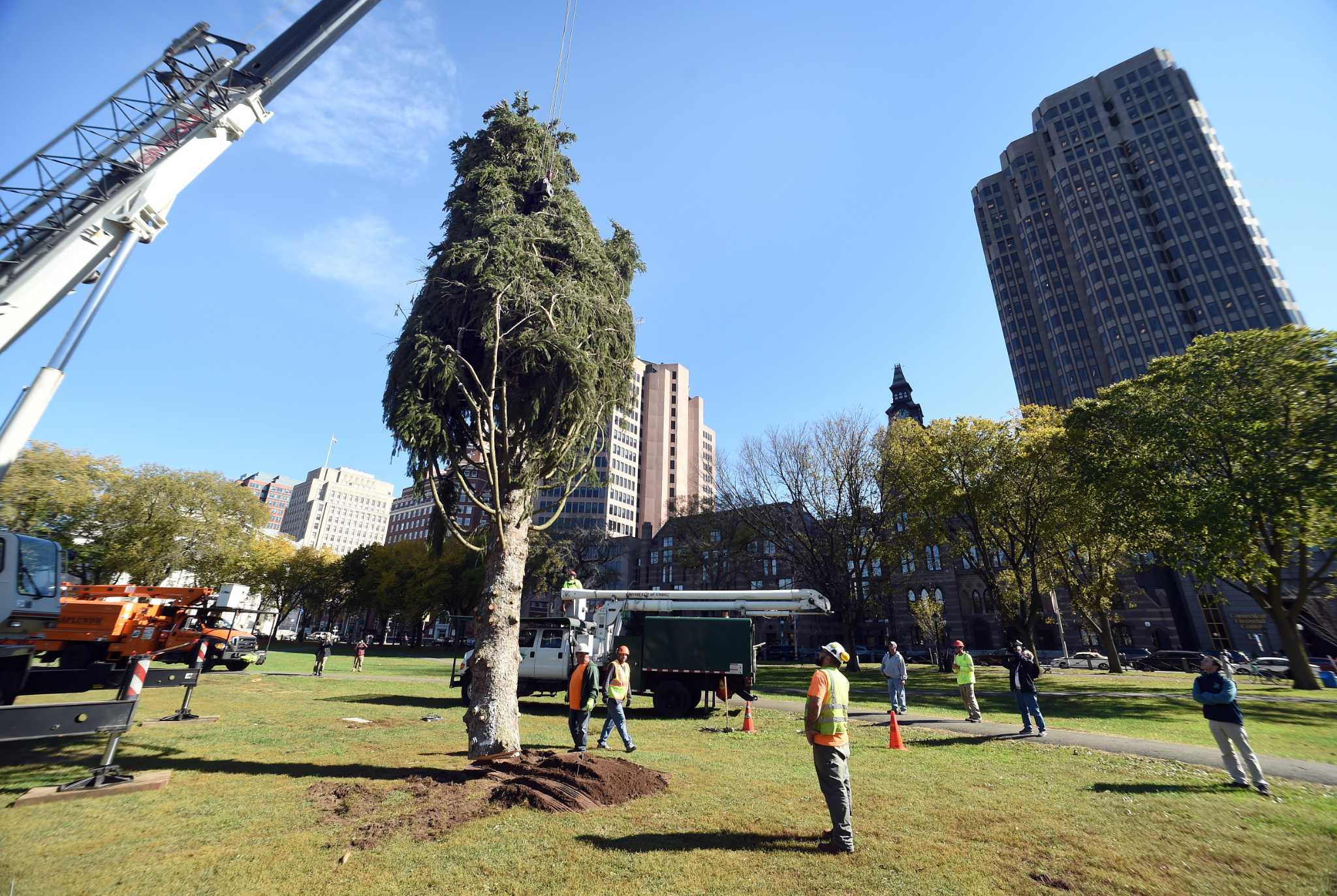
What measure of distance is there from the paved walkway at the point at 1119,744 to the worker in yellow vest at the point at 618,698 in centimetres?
753

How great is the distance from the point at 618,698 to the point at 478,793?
3.41m

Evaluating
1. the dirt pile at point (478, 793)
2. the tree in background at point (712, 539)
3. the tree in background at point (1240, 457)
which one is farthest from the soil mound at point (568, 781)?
the tree in background at point (712, 539)

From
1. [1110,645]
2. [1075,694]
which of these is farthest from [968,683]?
[1110,645]

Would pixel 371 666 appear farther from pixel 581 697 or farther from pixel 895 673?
pixel 895 673

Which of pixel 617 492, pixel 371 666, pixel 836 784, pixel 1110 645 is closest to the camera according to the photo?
pixel 836 784

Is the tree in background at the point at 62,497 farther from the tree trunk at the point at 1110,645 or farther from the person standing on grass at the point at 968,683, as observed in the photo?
the tree trunk at the point at 1110,645

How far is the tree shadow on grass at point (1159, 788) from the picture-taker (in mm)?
7875

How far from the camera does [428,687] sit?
70.7 ft

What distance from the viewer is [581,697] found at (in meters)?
9.73

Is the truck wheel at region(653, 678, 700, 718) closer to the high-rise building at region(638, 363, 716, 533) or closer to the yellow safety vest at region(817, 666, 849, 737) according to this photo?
the yellow safety vest at region(817, 666, 849, 737)

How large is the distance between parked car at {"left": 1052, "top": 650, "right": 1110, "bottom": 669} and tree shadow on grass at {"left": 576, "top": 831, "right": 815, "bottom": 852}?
4933 cm

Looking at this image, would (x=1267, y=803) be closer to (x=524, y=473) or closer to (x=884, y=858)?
(x=884, y=858)

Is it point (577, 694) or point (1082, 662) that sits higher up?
point (577, 694)

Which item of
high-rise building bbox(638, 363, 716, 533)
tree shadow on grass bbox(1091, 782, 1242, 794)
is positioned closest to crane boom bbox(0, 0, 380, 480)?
tree shadow on grass bbox(1091, 782, 1242, 794)
